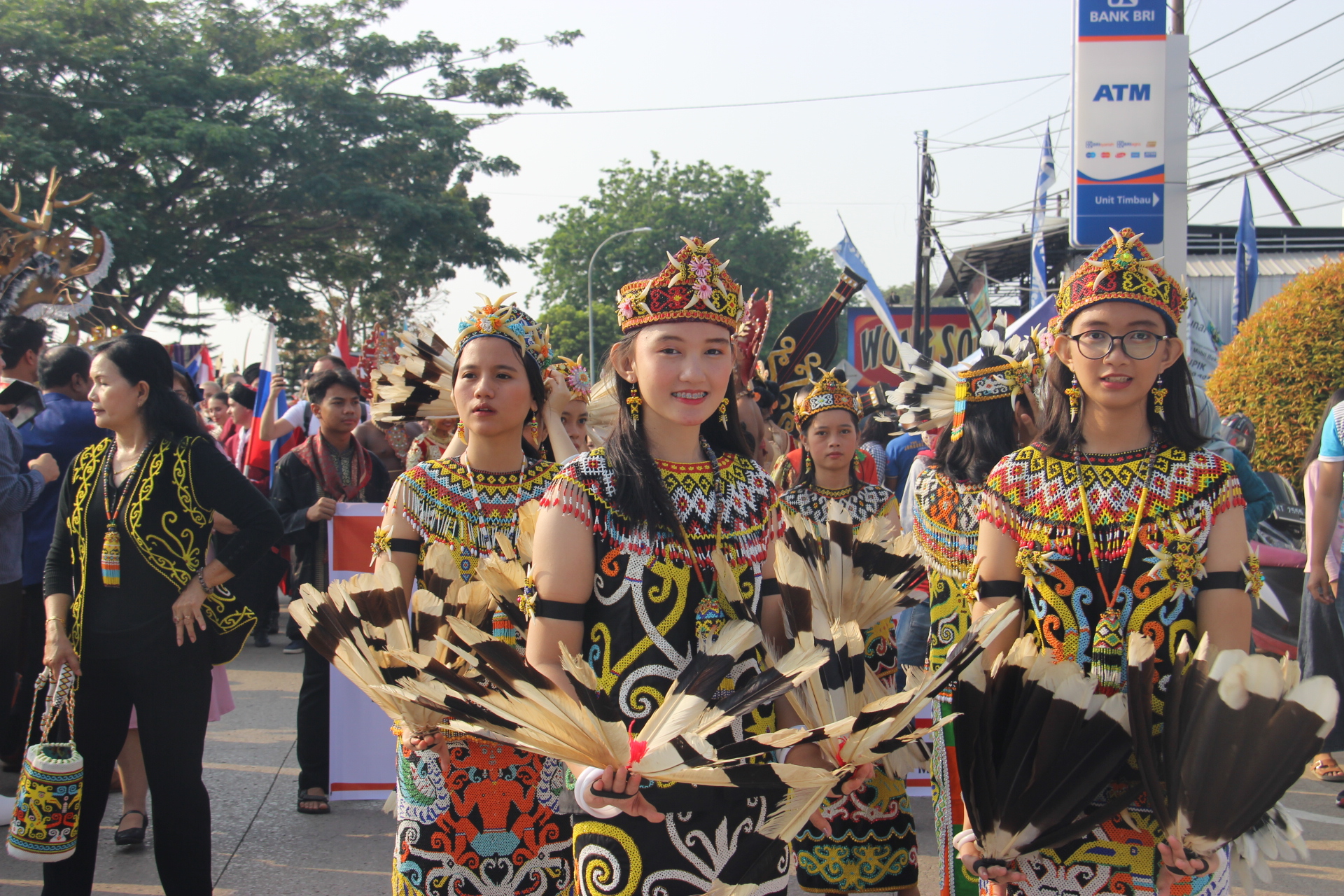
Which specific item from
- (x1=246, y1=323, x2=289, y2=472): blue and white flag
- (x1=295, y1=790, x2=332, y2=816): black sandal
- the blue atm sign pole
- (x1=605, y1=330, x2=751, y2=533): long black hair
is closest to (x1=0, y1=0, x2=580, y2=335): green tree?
(x1=246, y1=323, x2=289, y2=472): blue and white flag

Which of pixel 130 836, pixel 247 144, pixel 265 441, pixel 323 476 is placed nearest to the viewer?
pixel 130 836

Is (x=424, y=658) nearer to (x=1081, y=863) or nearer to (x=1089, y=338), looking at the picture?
(x=1081, y=863)

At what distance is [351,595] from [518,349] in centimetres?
95

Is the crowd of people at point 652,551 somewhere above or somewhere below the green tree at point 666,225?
below

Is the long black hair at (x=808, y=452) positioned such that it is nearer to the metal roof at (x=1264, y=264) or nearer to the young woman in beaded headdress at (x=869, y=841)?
the young woman in beaded headdress at (x=869, y=841)

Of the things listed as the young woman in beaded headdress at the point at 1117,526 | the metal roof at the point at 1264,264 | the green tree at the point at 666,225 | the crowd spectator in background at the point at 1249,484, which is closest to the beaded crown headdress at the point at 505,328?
the young woman in beaded headdress at the point at 1117,526

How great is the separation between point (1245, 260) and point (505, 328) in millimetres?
15571

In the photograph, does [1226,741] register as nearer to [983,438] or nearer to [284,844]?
[983,438]

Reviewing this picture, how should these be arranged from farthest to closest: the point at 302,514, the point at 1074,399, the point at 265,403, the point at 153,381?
the point at 265,403, the point at 302,514, the point at 153,381, the point at 1074,399

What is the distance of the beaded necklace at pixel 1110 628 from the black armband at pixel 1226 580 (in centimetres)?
17

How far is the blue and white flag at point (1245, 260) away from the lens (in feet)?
51.3

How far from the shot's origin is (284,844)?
4.62 m

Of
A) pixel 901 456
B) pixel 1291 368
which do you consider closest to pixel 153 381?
pixel 901 456

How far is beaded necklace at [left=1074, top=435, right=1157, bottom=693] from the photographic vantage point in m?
2.40
